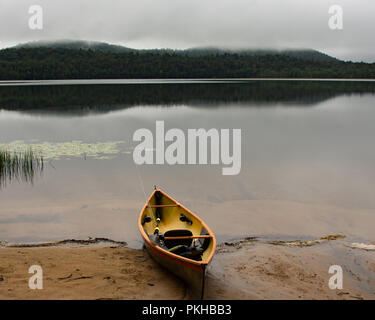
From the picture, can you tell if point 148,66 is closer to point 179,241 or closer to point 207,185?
point 207,185

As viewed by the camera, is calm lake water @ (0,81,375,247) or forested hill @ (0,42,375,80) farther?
forested hill @ (0,42,375,80)

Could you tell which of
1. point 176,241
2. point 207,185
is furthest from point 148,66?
point 176,241

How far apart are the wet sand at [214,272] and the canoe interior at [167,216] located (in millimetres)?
815

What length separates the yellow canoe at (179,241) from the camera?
23.1 feet

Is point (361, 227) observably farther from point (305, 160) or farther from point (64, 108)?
point (64, 108)

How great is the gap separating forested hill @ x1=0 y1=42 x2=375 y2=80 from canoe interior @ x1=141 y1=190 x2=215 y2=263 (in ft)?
353

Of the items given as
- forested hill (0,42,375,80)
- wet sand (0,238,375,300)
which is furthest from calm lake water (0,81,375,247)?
forested hill (0,42,375,80)

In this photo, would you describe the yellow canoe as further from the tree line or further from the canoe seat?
the tree line

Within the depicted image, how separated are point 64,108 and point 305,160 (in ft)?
99.9

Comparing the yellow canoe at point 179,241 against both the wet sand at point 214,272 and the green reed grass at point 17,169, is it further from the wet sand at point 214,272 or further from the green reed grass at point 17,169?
the green reed grass at point 17,169

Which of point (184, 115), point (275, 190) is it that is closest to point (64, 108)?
point (184, 115)

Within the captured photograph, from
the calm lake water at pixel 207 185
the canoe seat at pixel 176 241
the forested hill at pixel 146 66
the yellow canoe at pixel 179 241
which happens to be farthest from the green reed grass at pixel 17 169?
the forested hill at pixel 146 66

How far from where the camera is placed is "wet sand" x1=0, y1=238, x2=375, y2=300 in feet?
22.9

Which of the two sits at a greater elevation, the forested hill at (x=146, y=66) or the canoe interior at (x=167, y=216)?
the forested hill at (x=146, y=66)
